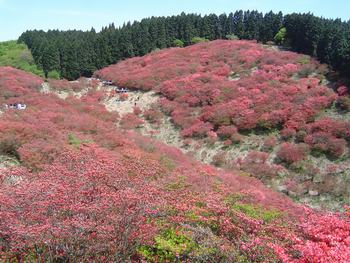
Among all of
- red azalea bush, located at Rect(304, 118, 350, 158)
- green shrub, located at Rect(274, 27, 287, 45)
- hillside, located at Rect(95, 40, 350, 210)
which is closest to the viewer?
hillside, located at Rect(95, 40, 350, 210)

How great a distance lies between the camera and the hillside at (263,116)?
27.5 m

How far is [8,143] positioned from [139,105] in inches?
947

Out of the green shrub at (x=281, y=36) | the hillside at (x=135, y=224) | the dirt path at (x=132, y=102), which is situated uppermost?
the green shrub at (x=281, y=36)

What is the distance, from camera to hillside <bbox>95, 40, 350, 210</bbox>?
90.2 feet

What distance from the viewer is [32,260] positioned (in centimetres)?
974

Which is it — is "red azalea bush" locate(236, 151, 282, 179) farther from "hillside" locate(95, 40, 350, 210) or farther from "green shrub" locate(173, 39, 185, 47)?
"green shrub" locate(173, 39, 185, 47)

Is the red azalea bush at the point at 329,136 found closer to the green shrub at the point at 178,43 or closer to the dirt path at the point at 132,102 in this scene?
the dirt path at the point at 132,102

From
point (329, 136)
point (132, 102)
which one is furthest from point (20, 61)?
point (329, 136)

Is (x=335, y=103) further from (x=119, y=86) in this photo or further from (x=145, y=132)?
(x=119, y=86)

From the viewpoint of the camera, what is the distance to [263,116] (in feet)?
111

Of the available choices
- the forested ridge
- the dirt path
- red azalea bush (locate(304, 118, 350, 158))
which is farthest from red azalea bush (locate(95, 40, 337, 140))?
the forested ridge

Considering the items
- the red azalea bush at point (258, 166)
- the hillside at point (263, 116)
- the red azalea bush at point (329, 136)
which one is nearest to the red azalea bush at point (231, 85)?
the hillside at point (263, 116)

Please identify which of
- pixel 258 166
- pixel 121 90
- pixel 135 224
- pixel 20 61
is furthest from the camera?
pixel 20 61

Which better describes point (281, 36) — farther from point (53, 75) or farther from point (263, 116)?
point (53, 75)
